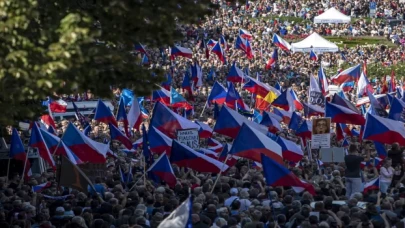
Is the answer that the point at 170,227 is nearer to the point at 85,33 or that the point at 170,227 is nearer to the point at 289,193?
the point at 85,33

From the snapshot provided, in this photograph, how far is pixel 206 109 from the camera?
1511 inches

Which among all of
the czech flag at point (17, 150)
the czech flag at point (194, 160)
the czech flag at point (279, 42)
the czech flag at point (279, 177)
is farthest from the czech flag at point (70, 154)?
the czech flag at point (279, 42)

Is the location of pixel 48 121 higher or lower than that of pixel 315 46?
higher

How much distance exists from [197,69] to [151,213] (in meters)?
23.8

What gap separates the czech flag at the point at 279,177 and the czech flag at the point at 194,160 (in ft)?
6.50

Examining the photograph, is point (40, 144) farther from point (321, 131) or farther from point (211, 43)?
point (211, 43)

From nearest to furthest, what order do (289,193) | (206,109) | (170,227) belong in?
1. (170,227)
2. (289,193)
3. (206,109)

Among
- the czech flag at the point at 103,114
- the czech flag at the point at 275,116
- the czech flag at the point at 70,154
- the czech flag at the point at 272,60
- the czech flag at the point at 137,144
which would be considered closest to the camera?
the czech flag at the point at 70,154

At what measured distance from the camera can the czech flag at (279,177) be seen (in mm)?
16750

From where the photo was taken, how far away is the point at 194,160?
63.4 feet

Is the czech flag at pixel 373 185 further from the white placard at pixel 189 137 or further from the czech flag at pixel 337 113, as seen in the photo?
the czech flag at pixel 337 113

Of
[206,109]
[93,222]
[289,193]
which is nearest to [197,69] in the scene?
[206,109]

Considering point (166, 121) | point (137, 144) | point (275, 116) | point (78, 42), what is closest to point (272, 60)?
point (275, 116)

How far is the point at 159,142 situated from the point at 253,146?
9.34 feet
